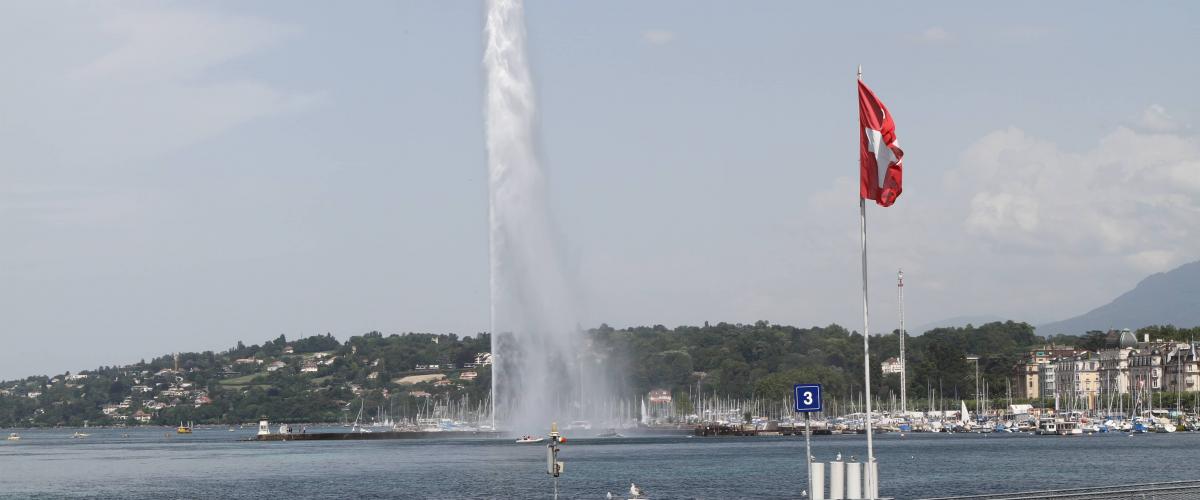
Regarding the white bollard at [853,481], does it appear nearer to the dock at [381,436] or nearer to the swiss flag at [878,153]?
the swiss flag at [878,153]

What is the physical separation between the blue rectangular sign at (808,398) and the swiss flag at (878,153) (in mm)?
3782

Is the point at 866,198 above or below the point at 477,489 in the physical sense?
above

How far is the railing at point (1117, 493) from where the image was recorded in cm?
2912

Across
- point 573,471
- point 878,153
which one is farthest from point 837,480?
point 573,471

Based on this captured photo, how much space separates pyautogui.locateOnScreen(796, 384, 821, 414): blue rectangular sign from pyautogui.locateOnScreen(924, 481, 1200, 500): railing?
3.82m

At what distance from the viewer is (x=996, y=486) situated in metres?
67.2

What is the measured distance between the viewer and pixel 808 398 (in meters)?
26.8

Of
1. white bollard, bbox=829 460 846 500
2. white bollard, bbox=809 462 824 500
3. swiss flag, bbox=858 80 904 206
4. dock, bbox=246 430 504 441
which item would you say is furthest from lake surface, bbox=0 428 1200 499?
swiss flag, bbox=858 80 904 206

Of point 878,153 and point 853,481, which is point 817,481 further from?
point 878,153

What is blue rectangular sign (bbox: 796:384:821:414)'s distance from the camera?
2662 centimetres

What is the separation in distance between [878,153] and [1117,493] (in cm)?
918

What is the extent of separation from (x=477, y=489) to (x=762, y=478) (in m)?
15.8

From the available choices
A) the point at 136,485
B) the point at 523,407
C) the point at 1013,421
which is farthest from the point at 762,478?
the point at 1013,421

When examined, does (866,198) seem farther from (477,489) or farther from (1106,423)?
(1106,423)
